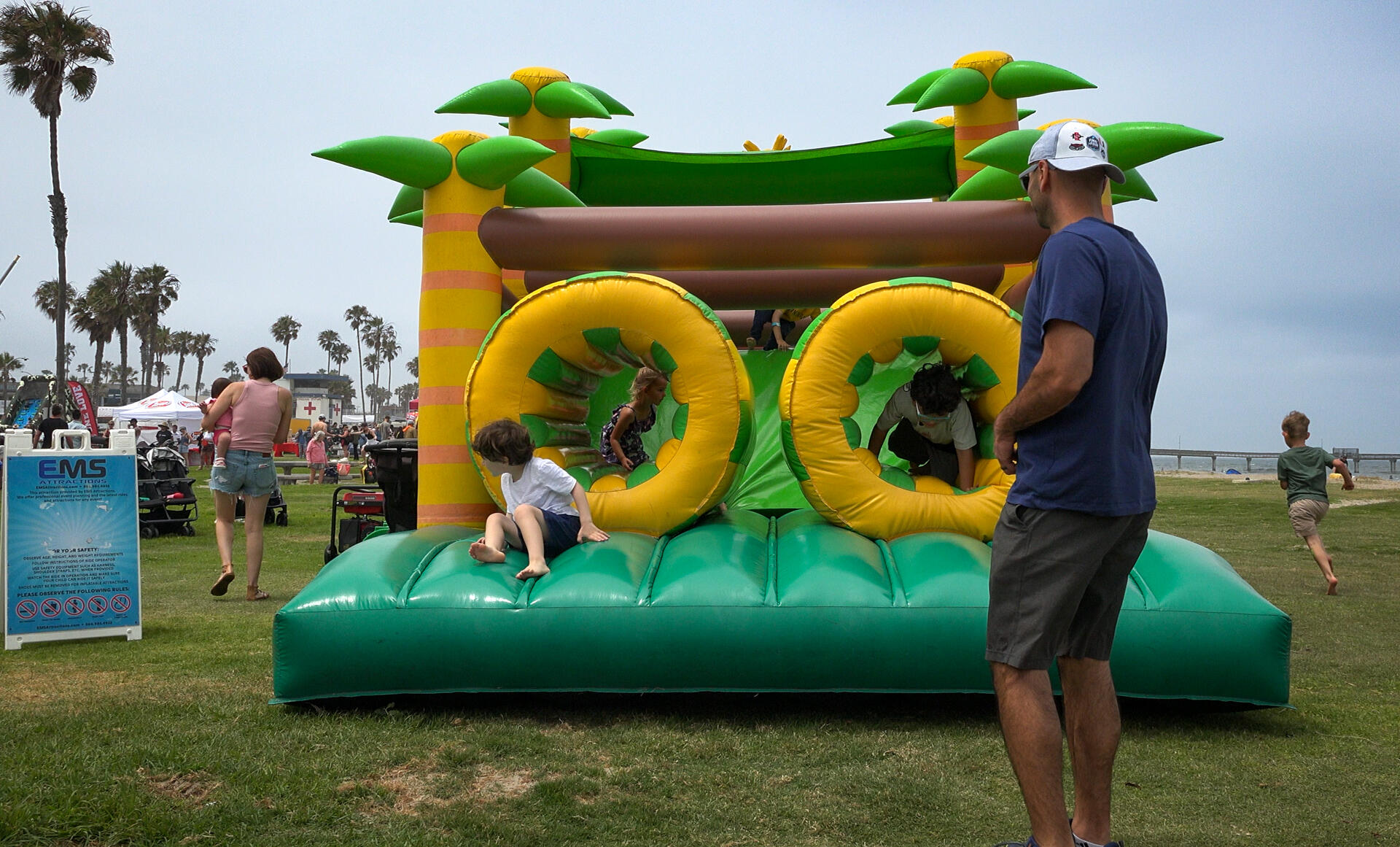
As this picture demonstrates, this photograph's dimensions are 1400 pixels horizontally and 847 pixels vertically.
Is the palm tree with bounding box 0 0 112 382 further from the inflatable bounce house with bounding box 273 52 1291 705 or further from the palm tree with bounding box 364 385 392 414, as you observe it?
the palm tree with bounding box 364 385 392 414

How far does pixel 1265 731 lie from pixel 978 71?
423cm

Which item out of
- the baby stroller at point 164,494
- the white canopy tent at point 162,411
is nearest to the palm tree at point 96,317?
the white canopy tent at point 162,411

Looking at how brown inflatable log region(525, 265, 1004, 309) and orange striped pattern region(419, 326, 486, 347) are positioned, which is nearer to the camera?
orange striped pattern region(419, 326, 486, 347)

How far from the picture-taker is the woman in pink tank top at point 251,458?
5746 millimetres

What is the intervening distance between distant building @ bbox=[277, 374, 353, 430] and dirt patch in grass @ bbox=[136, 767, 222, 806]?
4739 centimetres

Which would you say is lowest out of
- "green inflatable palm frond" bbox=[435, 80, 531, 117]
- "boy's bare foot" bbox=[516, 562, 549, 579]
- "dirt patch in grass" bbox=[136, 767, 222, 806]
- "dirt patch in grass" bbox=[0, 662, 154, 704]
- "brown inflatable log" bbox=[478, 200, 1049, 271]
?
"dirt patch in grass" bbox=[0, 662, 154, 704]

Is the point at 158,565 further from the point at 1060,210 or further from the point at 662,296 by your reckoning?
the point at 1060,210

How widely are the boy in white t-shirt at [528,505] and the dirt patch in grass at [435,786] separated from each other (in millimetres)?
984

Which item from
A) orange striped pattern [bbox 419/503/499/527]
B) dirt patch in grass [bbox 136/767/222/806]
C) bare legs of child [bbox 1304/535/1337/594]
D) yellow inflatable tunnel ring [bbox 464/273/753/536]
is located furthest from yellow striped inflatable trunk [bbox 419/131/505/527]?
bare legs of child [bbox 1304/535/1337/594]

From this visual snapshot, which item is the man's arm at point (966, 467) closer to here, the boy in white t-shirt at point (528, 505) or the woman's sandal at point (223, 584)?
the boy in white t-shirt at point (528, 505)

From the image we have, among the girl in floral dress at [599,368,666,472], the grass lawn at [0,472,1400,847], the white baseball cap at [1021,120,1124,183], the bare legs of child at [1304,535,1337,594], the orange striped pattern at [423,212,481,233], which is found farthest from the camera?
the bare legs of child at [1304,535,1337,594]

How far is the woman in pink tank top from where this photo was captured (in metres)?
5.75

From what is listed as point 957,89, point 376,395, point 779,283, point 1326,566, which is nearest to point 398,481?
point 779,283

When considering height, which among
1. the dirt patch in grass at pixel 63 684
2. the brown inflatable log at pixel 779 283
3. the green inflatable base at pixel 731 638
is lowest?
the dirt patch in grass at pixel 63 684
